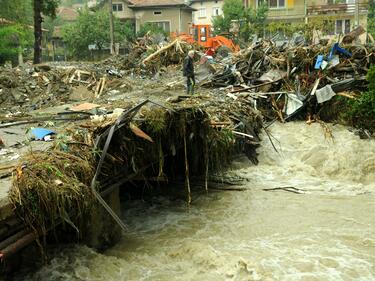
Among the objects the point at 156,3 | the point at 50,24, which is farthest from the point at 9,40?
the point at 50,24

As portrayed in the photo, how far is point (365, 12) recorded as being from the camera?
1390 inches

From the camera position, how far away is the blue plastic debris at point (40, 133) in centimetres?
745

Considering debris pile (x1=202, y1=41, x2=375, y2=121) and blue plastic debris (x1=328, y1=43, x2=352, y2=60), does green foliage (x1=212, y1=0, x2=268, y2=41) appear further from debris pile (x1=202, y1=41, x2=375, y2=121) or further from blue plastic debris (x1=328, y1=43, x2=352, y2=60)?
blue plastic debris (x1=328, y1=43, x2=352, y2=60)

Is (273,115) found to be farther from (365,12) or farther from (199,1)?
(199,1)

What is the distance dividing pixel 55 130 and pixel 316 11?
31887 millimetres

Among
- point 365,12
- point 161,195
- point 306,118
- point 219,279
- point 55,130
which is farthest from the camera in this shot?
point 365,12

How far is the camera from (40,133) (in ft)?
24.8

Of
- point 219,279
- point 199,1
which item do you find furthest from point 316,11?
point 219,279

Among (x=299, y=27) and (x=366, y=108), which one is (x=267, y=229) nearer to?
(x=366, y=108)

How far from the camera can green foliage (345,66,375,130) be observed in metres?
12.8

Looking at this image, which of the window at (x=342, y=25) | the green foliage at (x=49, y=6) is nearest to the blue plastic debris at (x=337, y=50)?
the green foliage at (x=49, y=6)

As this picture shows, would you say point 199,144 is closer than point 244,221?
No

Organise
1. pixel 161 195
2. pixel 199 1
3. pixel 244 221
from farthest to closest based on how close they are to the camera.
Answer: pixel 199 1, pixel 161 195, pixel 244 221

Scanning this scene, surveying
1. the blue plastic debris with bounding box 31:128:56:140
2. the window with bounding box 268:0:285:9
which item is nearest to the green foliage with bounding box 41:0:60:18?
the blue plastic debris with bounding box 31:128:56:140
